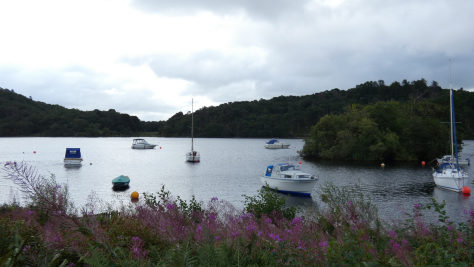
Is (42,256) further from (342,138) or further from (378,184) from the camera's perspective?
(342,138)

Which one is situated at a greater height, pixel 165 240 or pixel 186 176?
pixel 165 240

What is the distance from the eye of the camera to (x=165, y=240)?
5.72m

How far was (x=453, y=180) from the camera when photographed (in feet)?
99.0

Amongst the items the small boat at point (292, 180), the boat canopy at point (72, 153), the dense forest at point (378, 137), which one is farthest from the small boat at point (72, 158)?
the dense forest at point (378, 137)

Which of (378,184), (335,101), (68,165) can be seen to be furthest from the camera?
(335,101)

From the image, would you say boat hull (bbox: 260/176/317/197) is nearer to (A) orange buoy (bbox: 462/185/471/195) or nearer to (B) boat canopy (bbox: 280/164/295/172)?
(B) boat canopy (bbox: 280/164/295/172)

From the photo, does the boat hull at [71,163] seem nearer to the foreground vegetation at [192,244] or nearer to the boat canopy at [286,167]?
the boat canopy at [286,167]

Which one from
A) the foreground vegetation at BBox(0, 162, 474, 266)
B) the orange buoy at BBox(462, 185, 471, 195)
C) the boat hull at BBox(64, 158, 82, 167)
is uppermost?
the foreground vegetation at BBox(0, 162, 474, 266)

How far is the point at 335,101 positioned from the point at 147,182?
129064 millimetres

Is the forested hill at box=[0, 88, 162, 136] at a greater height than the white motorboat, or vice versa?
the forested hill at box=[0, 88, 162, 136]

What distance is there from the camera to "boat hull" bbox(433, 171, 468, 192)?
29984mm

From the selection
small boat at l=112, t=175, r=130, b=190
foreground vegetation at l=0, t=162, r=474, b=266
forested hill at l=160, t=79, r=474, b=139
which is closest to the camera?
foreground vegetation at l=0, t=162, r=474, b=266

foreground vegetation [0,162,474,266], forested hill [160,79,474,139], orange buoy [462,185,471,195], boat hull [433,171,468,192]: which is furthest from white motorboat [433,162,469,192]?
forested hill [160,79,474,139]

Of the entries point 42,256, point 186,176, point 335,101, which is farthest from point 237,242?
point 335,101
